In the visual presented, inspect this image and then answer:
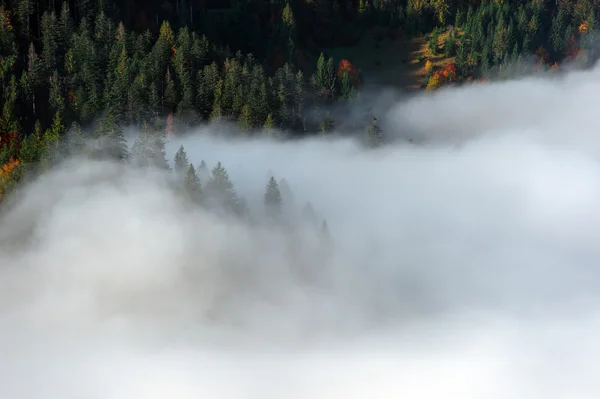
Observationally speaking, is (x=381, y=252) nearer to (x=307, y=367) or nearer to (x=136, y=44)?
(x=307, y=367)

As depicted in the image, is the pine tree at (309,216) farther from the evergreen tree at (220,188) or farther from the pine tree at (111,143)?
the pine tree at (111,143)

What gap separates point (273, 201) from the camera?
536 ft

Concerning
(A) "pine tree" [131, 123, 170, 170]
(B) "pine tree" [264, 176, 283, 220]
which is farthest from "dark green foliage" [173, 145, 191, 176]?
(B) "pine tree" [264, 176, 283, 220]

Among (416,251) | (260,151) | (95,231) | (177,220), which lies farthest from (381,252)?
(95,231)

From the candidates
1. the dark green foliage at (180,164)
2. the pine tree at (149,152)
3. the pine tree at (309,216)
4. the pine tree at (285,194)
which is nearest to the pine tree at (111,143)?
the pine tree at (149,152)

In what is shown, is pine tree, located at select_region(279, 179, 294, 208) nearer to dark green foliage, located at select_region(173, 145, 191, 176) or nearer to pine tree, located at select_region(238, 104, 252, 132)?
pine tree, located at select_region(238, 104, 252, 132)

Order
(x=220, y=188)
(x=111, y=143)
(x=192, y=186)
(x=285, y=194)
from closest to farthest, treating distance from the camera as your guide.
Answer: (x=192, y=186) → (x=220, y=188) → (x=111, y=143) → (x=285, y=194)

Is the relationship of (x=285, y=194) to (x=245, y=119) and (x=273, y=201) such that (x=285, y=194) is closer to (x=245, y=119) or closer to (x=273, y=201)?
(x=273, y=201)

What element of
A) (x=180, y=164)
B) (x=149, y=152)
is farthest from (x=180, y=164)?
(x=149, y=152)

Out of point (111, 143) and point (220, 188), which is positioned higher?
point (111, 143)

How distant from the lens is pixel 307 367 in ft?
496

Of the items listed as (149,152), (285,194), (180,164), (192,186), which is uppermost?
(149,152)

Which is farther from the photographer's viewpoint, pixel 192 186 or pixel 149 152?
pixel 149 152

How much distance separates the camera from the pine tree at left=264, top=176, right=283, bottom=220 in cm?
16300
